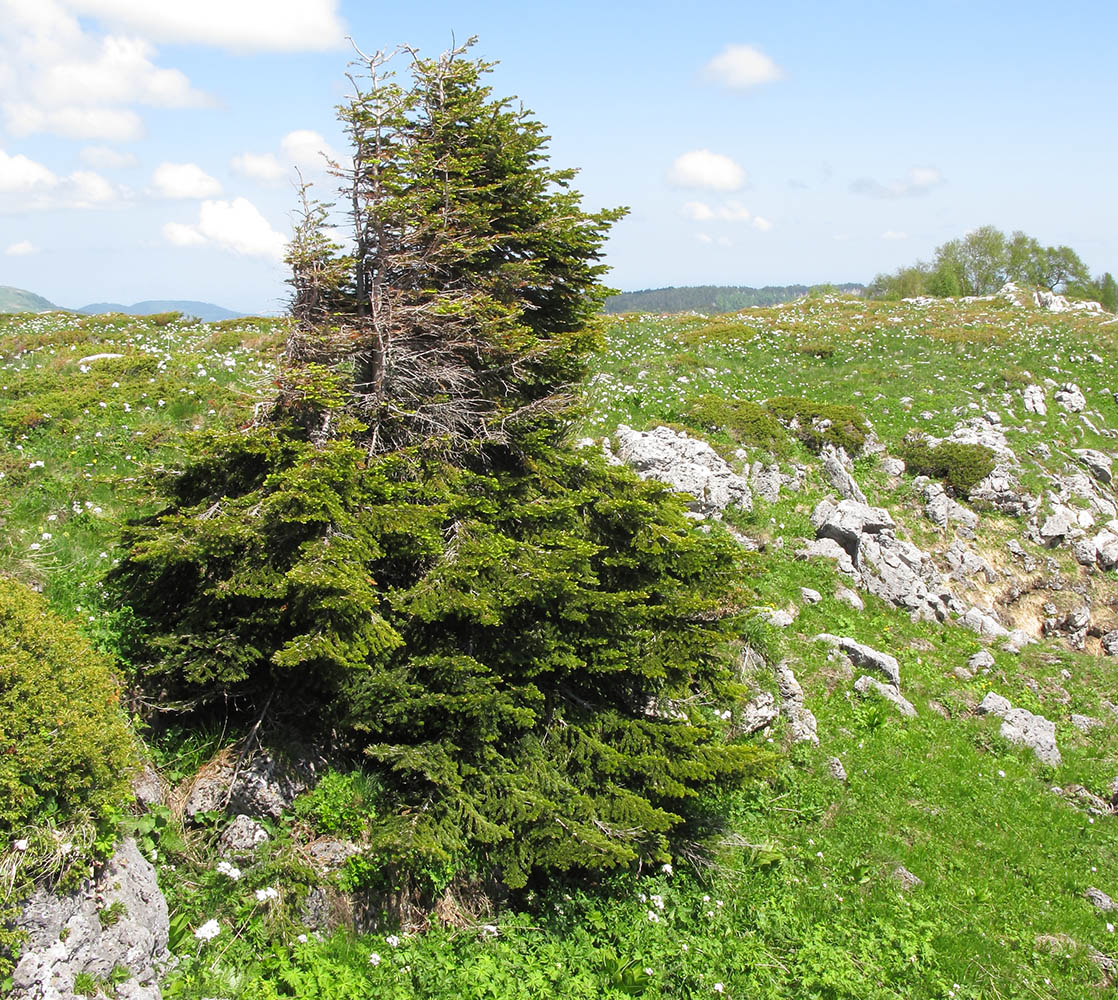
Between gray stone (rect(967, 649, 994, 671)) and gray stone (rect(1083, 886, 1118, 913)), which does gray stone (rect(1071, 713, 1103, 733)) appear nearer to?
gray stone (rect(967, 649, 994, 671))

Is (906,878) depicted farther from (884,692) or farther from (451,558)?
(451,558)

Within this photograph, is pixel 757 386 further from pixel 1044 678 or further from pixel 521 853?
pixel 521 853

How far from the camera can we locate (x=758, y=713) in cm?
1027

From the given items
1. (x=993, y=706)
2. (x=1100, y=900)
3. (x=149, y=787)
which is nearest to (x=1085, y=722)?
(x=993, y=706)

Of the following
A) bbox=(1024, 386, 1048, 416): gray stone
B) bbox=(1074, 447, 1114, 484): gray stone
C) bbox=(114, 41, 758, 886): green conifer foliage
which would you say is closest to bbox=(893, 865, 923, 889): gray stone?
bbox=(114, 41, 758, 886): green conifer foliage

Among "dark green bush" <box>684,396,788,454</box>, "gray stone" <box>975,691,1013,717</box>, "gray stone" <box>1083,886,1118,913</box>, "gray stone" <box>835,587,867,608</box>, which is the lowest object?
"gray stone" <box>1083,886,1118,913</box>

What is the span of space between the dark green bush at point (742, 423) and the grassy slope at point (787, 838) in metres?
0.78

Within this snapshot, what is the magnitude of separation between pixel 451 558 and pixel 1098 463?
24.4 m

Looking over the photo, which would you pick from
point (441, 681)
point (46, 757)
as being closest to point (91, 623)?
point (46, 757)

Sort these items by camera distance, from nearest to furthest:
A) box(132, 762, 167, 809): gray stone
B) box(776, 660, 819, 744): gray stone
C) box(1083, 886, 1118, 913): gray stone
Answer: box(132, 762, 167, 809): gray stone, box(1083, 886, 1118, 913): gray stone, box(776, 660, 819, 744): gray stone

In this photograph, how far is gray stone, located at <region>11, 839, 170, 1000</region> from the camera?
430 cm

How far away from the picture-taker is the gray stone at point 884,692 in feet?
38.9

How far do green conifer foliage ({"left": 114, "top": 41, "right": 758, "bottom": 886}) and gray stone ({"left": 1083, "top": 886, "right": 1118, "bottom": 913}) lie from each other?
5.57m

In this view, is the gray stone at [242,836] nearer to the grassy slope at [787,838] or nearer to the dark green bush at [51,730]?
the grassy slope at [787,838]
